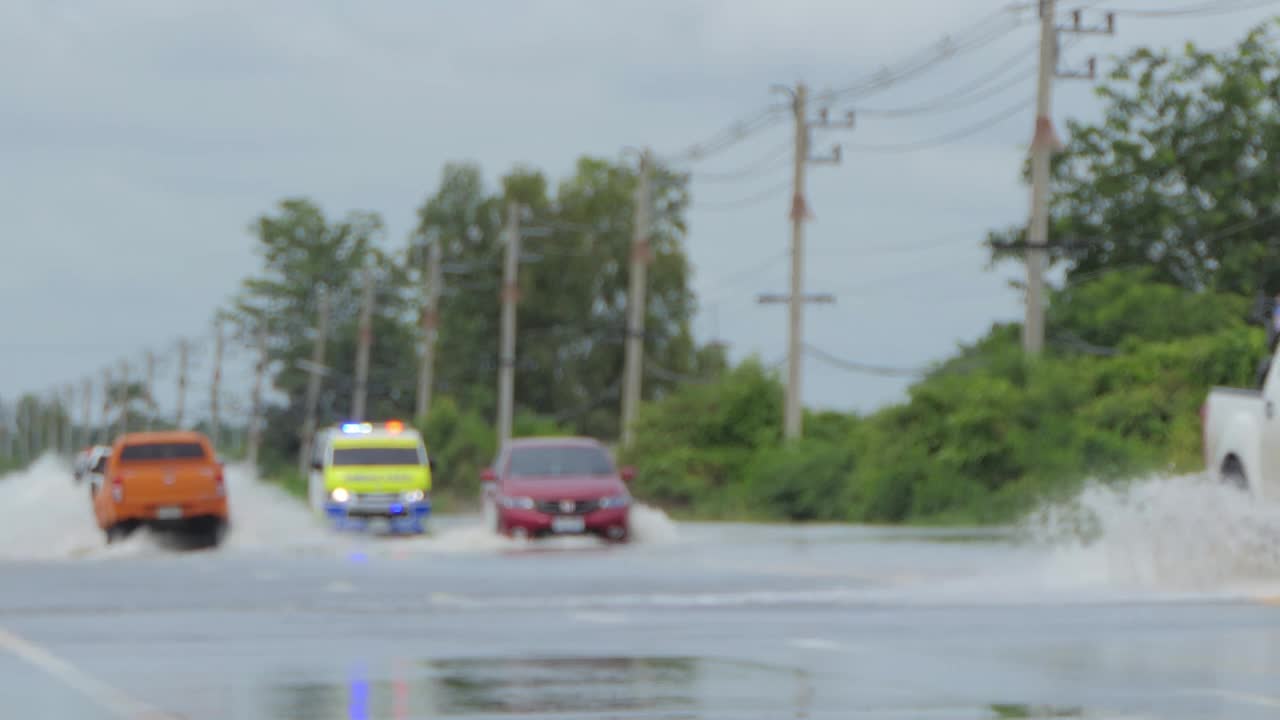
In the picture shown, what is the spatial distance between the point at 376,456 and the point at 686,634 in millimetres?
27750

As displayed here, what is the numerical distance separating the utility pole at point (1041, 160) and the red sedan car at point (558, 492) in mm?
13322

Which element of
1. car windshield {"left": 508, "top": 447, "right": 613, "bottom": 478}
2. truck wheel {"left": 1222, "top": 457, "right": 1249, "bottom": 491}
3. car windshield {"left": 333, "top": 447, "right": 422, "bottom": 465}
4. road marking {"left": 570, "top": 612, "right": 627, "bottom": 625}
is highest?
car windshield {"left": 333, "top": 447, "right": 422, "bottom": 465}

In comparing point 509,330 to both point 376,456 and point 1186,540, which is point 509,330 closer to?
point 376,456

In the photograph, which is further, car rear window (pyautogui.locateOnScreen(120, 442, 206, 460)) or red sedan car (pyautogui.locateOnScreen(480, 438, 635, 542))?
car rear window (pyautogui.locateOnScreen(120, 442, 206, 460))

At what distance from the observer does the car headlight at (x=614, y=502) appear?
114 ft

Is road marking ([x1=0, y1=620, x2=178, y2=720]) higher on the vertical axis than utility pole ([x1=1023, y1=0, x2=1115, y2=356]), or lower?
lower

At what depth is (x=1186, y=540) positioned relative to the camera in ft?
68.2

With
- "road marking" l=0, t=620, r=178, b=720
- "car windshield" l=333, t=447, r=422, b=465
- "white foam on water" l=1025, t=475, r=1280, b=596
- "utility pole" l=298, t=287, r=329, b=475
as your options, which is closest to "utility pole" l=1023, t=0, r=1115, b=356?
"car windshield" l=333, t=447, r=422, b=465

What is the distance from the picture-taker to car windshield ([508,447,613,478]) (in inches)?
1417

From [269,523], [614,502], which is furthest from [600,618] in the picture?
[269,523]

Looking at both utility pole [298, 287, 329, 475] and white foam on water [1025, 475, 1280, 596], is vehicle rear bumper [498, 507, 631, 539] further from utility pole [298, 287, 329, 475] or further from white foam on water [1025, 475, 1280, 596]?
utility pole [298, 287, 329, 475]

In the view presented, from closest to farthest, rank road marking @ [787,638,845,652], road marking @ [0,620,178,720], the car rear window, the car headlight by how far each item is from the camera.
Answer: road marking @ [0,620,178,720] < road marking @ [787,638,845,652] < the car headlight < the car rear window

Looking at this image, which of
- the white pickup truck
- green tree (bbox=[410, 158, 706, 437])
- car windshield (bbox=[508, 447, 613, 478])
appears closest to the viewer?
the white pickup truck

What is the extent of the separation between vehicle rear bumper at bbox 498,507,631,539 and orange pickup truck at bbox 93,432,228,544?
17.8 ft
